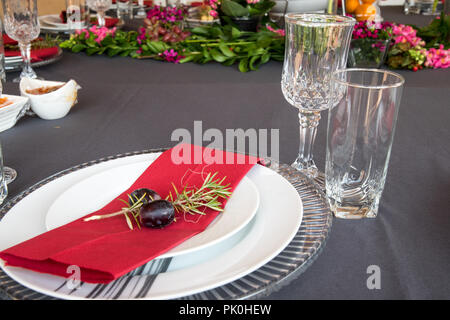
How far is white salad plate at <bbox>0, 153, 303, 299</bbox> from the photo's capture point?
364mm

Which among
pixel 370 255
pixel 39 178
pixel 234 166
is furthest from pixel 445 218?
pixel 39 178

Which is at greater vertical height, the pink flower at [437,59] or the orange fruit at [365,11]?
the orange fruit at [365,11]

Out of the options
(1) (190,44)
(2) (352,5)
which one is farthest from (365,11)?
(1) (190,44)

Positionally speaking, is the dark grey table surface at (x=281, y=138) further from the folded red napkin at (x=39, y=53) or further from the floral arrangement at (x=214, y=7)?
the floral arrangement at (x=214, y=7)

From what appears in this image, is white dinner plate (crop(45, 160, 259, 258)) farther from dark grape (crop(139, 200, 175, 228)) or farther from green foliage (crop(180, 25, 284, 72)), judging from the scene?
green foliage (crop(180, 25, 284, 72))

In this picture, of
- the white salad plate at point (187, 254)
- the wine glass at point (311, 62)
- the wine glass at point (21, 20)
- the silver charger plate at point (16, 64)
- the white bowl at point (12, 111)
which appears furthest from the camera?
the silver charger plate at point (16, 64)

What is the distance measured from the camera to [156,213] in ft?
1.43

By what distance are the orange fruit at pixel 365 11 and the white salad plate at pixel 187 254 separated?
983 mm

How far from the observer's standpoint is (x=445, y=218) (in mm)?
520

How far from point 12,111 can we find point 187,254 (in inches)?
20.6

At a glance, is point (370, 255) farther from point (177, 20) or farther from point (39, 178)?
point (177, 20)

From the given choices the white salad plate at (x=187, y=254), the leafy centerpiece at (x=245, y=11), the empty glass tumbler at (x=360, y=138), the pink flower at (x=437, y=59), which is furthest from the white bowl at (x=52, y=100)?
the pink flower at (x=437, y=59)

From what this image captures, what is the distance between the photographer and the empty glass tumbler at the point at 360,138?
47cm
